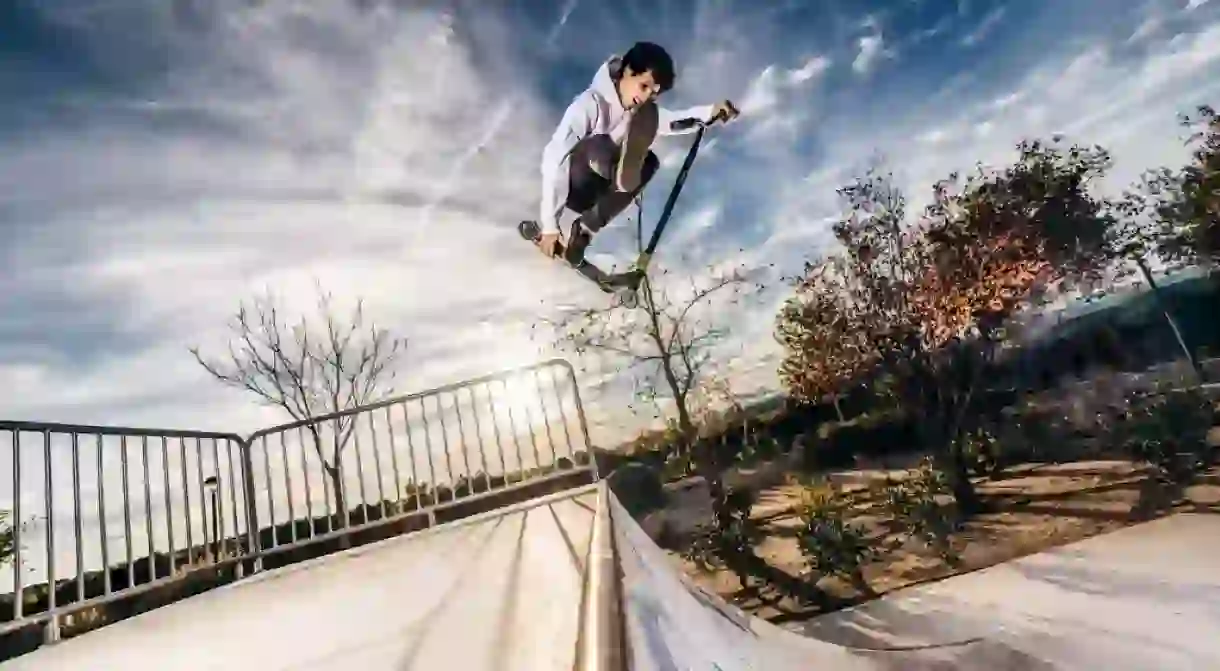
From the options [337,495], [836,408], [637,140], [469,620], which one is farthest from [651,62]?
[469,620]

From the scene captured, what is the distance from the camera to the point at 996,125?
10.8 feet

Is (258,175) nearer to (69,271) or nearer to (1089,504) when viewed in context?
(69,271)

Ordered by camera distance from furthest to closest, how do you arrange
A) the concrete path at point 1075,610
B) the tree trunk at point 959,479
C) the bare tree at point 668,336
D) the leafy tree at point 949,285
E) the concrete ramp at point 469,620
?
the bare tree at point 668,336 → the leafy tree at point 949,285 → the tree trunk at point 959,479 → the concrete path at point 1075,610 → the concrete ramp at point 469,620

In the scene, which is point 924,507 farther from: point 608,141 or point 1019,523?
point 608,141

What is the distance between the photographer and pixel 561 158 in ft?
10.00

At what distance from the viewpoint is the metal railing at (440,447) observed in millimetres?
3053

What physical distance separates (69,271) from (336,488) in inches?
67.1

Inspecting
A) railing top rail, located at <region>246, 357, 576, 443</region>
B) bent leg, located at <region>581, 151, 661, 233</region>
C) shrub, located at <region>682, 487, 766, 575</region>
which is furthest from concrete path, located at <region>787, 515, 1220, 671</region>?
bent leg, located at <region>581, 151, 661, 233</region>

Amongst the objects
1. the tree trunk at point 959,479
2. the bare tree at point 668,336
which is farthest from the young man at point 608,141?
the tree trunk at point 959,479

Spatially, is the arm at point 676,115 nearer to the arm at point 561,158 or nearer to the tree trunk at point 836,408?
the arm at point 561,158

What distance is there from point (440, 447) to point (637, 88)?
1.99 meters

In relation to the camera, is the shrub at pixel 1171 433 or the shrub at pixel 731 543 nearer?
the shrub at pixel 1171 433

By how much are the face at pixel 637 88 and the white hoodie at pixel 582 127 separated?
4cm

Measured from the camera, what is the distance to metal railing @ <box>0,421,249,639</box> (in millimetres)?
1749
